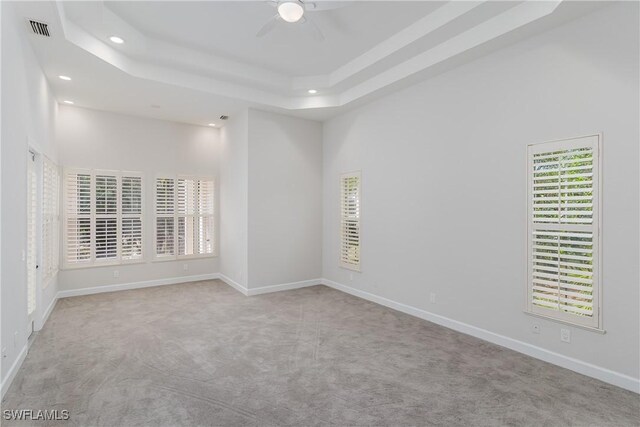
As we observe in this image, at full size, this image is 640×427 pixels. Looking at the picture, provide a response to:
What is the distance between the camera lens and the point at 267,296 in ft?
Answer: 18.8

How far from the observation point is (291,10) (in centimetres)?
307

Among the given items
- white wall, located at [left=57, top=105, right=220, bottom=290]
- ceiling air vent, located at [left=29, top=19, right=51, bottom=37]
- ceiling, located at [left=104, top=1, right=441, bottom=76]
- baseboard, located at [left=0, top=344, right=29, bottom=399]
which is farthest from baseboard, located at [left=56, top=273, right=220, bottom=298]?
ceiling, located at [left=104, top=1, right=441, bottom=76]

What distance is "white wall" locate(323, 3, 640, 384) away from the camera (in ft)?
9.34

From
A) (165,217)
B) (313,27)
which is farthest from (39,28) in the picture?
(165,217)

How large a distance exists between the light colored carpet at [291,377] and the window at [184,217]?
2.11m

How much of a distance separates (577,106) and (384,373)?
3014 mm

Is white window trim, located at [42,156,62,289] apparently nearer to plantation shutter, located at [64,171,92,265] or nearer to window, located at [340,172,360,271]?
plantation shutter, located at [64,171,92,265]

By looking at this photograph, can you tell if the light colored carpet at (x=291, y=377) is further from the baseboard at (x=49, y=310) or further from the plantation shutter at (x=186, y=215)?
the plantation shutter at (x=186, y=215)

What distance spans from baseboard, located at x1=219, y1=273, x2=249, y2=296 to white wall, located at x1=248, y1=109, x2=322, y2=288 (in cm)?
17

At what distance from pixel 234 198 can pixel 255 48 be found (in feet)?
8.99

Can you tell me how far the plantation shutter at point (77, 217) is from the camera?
5621 millimetres

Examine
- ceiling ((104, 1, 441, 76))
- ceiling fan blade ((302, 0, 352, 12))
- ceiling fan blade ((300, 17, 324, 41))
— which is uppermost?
ceiling ((104, 1, 441, 76))

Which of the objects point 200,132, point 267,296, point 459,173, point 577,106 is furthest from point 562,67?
point 200,132

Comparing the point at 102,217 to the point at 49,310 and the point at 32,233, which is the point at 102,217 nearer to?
the point at 49,310
